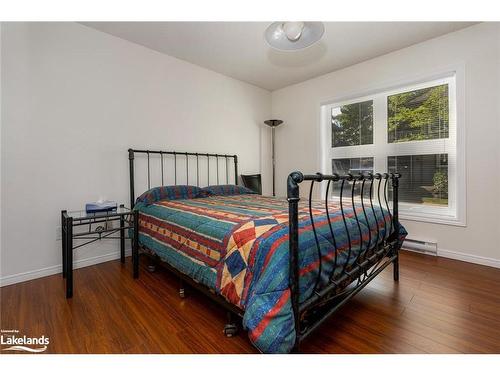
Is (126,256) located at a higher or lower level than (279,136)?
lower

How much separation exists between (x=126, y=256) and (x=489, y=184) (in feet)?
12.1

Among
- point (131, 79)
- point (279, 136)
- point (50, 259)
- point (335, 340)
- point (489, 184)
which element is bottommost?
point (335, 340)

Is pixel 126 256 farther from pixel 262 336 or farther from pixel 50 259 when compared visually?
pixel 262 336

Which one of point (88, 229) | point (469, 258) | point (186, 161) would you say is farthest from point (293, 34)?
point (469, 258)

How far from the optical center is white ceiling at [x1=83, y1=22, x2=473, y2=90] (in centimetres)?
238

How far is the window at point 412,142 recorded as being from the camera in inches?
104

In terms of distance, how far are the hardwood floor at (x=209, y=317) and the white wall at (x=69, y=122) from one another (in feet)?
1.72

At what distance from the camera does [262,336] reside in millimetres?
1002

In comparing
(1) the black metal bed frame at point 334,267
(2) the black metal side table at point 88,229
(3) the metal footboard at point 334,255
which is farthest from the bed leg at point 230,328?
(2) the black metal side table at point 88,229

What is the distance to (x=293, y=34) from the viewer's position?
165 centimetres

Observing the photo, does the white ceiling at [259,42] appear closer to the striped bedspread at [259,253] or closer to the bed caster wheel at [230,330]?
the striped bedspread at [259,253]

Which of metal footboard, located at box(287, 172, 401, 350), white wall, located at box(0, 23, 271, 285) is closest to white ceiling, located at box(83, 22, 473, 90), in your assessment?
white wall, located at box(0, 23, 271, 285)

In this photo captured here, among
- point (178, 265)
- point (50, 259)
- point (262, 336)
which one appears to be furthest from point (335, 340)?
point (50, 259)

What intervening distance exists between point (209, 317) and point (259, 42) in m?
2.65
